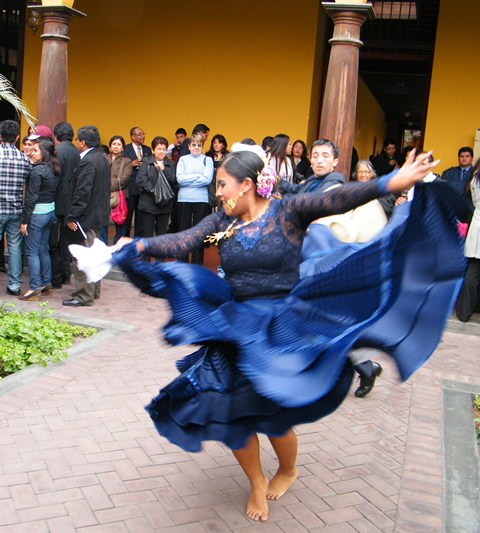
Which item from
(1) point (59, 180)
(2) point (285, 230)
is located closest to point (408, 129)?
(1) point (59, 180)

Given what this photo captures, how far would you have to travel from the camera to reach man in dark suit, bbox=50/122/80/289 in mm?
8445

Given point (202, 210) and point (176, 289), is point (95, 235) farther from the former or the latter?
point (176, 289)

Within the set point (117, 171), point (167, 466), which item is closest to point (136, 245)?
point (167, 466)

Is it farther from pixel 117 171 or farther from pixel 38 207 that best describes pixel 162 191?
pixel 38 207

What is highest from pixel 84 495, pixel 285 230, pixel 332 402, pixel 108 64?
pixel 108 64

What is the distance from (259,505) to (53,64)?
25.6 feet

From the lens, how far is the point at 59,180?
8.36 m

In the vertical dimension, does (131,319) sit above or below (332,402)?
below

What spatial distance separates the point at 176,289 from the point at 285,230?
2.07 ft

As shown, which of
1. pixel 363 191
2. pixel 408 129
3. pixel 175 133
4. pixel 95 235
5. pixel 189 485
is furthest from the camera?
pixel 408 129

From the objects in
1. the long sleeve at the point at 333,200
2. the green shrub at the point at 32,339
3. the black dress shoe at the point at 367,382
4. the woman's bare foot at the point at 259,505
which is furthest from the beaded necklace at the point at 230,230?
the green shrub at the point at 32,339

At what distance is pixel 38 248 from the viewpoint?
26.9 feet

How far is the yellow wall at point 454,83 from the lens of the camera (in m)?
11.5

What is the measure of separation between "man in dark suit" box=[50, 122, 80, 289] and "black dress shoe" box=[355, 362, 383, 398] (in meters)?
4.32
